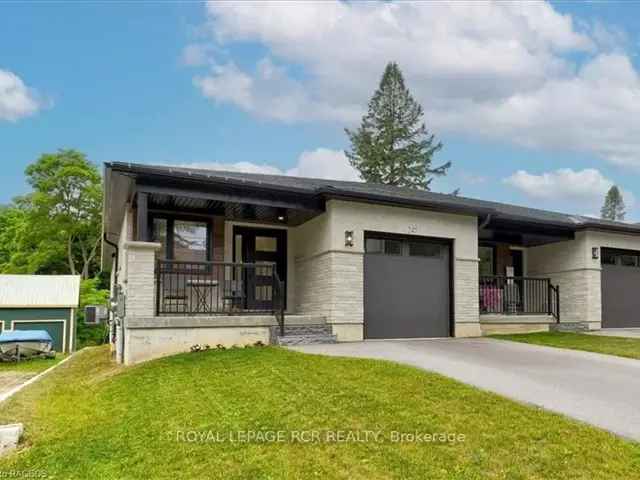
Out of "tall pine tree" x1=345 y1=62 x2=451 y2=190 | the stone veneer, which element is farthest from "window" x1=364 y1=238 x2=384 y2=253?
"tall pine tree" x1=345 y1=62 x2=451 y2=190

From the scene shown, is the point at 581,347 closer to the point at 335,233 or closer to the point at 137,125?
the point at 335,233

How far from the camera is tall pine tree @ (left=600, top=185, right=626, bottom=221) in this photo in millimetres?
42844

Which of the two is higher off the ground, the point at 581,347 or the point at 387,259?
the point at 387,259

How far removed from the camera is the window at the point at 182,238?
439 inches

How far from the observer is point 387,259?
10.7 metres

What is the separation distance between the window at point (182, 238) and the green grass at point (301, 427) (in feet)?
14.1

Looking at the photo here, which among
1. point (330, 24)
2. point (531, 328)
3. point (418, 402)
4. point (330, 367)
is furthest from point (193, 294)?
point (330, 24)

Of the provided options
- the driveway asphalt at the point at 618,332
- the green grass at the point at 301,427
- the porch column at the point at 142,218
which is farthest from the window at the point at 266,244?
the driveway asphalt at the point at 618,332

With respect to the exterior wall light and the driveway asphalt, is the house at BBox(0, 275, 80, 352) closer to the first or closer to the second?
the exterior wall light

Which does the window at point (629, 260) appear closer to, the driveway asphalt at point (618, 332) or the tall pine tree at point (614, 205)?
the driveway asphalt at point (618, 332)

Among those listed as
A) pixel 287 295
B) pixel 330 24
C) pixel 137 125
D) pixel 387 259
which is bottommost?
pixel 287 295

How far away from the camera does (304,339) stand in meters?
9.49

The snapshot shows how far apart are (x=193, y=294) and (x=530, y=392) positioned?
283 inches

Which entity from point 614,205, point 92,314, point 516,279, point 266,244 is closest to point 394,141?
point 614,205
